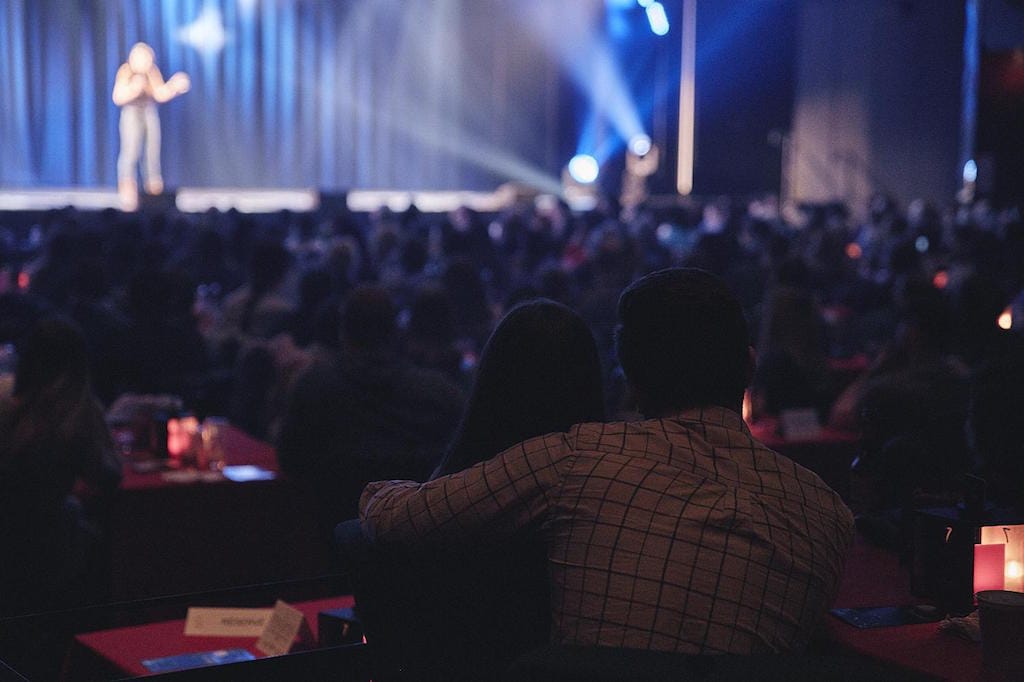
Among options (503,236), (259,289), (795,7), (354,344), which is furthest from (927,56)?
(354,344)

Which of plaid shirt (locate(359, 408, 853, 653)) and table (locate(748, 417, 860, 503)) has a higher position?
plaid shirt (locate(359, 408, 853, 653))

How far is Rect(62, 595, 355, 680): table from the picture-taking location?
2415 mm

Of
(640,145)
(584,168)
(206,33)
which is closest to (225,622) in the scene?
(206,33)

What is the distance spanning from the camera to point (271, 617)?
97.0 inches

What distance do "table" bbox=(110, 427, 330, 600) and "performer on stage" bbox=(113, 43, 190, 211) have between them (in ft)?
36.0

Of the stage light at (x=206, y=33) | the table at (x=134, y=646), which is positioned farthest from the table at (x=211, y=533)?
the stage light at (x=206, y=33)

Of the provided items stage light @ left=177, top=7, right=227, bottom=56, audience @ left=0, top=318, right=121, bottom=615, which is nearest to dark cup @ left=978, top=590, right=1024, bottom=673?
audience @ left=0, top=318, right=121, bottom=615

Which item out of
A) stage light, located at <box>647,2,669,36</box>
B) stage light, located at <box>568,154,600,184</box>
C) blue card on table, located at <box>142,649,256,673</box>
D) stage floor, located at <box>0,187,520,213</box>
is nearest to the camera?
blue card on table, located at <box>142,649,256,673</box>

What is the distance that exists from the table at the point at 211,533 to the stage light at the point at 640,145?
13985 mm

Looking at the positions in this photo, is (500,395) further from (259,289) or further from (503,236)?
(503,236)

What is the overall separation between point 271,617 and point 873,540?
115 centimetres

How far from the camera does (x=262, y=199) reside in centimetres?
1752

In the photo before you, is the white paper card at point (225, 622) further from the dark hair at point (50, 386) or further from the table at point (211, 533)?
the table at point (211, 533)

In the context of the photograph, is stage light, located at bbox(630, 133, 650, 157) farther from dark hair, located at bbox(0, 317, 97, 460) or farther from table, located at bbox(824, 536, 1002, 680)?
table, located at bbox(824, 536, 1002, 680)
